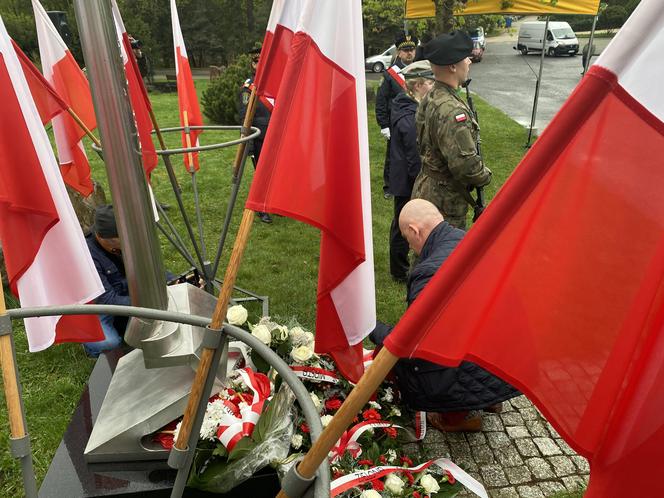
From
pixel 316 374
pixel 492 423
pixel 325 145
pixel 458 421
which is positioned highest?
pixel 325 145

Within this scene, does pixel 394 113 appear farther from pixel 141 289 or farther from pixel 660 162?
pixel 660 162

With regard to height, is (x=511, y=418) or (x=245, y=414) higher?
(x=245, y=414)

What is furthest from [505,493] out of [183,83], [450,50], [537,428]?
[183,83]

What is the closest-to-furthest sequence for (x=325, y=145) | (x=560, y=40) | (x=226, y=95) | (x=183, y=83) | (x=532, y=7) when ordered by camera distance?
(x=325, y=145), (x=183, y=83), (x=532, y=7), (x=226, y=95), (x=560, y=40)

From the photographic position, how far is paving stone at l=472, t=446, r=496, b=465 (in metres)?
3.18

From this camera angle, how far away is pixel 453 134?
12.6ft

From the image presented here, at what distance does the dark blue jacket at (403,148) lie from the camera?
16.5 feet

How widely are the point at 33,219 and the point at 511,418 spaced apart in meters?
2.96

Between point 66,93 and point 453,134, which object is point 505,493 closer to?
point 453,134

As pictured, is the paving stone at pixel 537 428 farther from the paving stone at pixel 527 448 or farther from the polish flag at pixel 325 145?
the polish flag at pixel 325 145

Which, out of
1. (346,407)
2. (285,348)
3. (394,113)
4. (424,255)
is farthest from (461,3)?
(346,407)

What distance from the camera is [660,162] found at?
1.03 meters

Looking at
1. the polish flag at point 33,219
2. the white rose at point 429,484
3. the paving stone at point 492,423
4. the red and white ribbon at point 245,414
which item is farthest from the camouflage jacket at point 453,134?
the polish flag at point 33,219

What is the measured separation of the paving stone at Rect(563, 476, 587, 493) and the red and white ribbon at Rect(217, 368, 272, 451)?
1.72 meters
